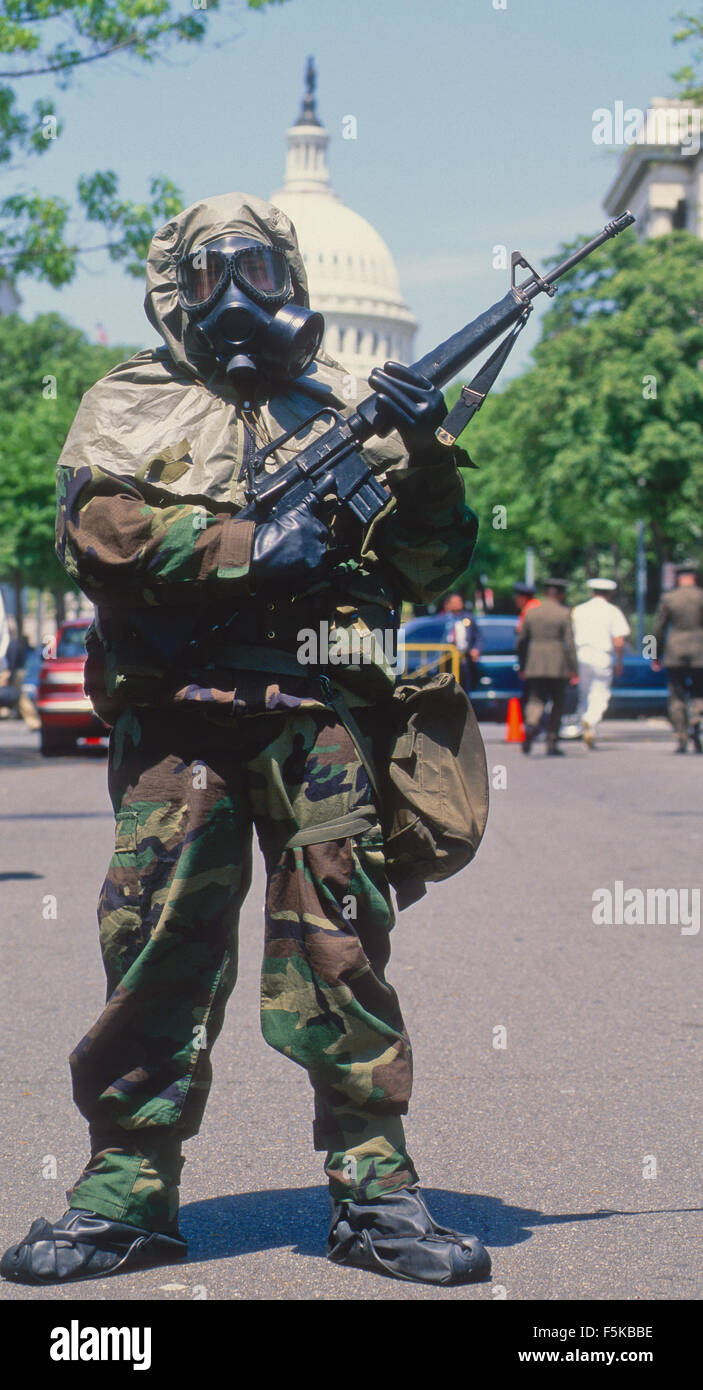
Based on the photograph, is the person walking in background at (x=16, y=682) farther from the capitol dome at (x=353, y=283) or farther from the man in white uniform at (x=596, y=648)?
the capitol dome at (x=353, y=283)

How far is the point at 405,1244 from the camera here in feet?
11.1

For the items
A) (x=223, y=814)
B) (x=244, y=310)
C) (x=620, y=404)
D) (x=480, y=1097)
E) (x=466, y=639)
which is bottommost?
(x=480, y=1097)

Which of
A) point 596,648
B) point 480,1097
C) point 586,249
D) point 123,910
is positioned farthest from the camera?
point 596,648

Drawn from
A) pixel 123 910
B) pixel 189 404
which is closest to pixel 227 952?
pixel 123 910

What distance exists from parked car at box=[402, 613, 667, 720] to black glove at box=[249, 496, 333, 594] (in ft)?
78.4

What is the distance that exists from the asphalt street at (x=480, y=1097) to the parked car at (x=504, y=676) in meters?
17.5

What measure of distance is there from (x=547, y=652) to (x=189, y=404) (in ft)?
49.2

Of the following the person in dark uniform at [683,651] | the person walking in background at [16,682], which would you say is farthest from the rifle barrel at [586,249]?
the person in dark uniform at [683,651]

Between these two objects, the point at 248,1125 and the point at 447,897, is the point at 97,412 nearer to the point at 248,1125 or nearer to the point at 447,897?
the point at 248,1125

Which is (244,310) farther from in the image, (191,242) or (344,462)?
(344,462)

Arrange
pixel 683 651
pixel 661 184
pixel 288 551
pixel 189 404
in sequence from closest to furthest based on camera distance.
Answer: pixel 288 551 < pixel 189 404 < pixel 683 651 < pixel 661 184

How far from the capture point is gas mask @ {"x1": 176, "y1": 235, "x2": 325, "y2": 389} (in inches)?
139

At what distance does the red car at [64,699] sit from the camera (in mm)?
19703

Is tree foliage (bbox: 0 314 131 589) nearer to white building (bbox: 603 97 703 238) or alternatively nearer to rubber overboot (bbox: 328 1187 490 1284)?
white building (bbox: 603 97 703 238)
